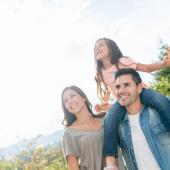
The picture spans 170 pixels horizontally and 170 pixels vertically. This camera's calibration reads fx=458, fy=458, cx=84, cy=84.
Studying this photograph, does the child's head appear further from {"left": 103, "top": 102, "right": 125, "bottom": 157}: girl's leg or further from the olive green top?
{"left": 103, "top": 102, "right": 125, "bottom": 157}: girl's leg

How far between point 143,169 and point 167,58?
1421 mm

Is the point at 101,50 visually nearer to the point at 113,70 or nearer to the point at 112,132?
the point at 113,70

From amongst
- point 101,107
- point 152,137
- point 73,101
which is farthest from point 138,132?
point 101,107

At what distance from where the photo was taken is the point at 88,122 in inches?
198

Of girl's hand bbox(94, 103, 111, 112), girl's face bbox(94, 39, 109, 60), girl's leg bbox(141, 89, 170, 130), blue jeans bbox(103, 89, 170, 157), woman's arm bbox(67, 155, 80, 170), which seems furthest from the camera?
girl's face bbox(94, 39, 109, 60)

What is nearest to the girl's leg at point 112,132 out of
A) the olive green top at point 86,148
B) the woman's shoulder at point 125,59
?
the olive green top at point 86,148

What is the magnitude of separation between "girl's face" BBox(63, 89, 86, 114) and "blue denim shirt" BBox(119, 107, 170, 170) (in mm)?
684

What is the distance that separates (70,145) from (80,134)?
0.16 meters

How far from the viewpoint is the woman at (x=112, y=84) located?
14.4 ft

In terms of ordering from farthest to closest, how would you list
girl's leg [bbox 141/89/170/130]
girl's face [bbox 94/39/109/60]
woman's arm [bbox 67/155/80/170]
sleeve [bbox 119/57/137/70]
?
girl's face [bbox 94/39/109/60]
sleeve [bbox 119/57/137/70]
woman's arm [bbox 67/155/80/170]
girl's leg [bbox 141/89/170/130]

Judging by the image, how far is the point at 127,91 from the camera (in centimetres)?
439

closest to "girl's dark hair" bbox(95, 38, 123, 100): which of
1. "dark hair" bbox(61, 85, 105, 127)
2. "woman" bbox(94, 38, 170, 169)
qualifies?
"woman" bbox(94, 38, 170, 169)

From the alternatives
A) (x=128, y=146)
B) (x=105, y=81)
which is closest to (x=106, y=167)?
(x=128, y=146)

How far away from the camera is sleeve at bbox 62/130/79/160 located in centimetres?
478
